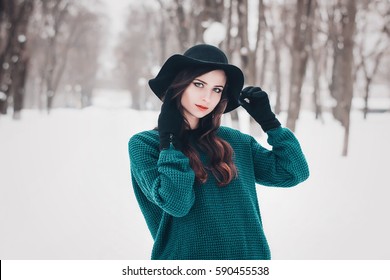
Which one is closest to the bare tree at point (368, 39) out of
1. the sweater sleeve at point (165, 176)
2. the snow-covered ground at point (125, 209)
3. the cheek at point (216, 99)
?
the snow-covered ground at point (125, 209)

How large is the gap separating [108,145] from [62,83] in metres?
25.1

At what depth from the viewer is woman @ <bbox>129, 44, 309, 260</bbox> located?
1.61 metres

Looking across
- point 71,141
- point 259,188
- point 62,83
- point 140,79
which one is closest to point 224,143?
point 259,188

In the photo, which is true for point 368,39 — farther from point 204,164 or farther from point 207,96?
point 204,164

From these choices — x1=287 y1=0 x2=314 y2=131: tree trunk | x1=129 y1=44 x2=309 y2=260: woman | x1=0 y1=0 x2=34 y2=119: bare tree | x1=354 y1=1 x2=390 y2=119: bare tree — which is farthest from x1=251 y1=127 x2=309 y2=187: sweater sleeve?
x1=354 y1=1 x2=390 y2=119: bare tree

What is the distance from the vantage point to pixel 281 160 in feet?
6.04

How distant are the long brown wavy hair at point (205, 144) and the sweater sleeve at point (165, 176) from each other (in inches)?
2.9

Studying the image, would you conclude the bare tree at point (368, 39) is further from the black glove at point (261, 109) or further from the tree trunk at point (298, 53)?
the black glove at point (261, 109)

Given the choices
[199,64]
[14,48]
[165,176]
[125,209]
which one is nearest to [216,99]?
[199,64]

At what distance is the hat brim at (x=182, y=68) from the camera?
67.8 inches

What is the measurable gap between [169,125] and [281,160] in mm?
539

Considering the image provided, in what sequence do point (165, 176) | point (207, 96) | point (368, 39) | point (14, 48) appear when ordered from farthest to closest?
point (368, 39)
point (14, 48)
point (207, 96)
point (165, 176)

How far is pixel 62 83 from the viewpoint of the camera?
111 feet

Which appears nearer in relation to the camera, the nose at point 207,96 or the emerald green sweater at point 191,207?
the emerald green sweater at point 191,207
